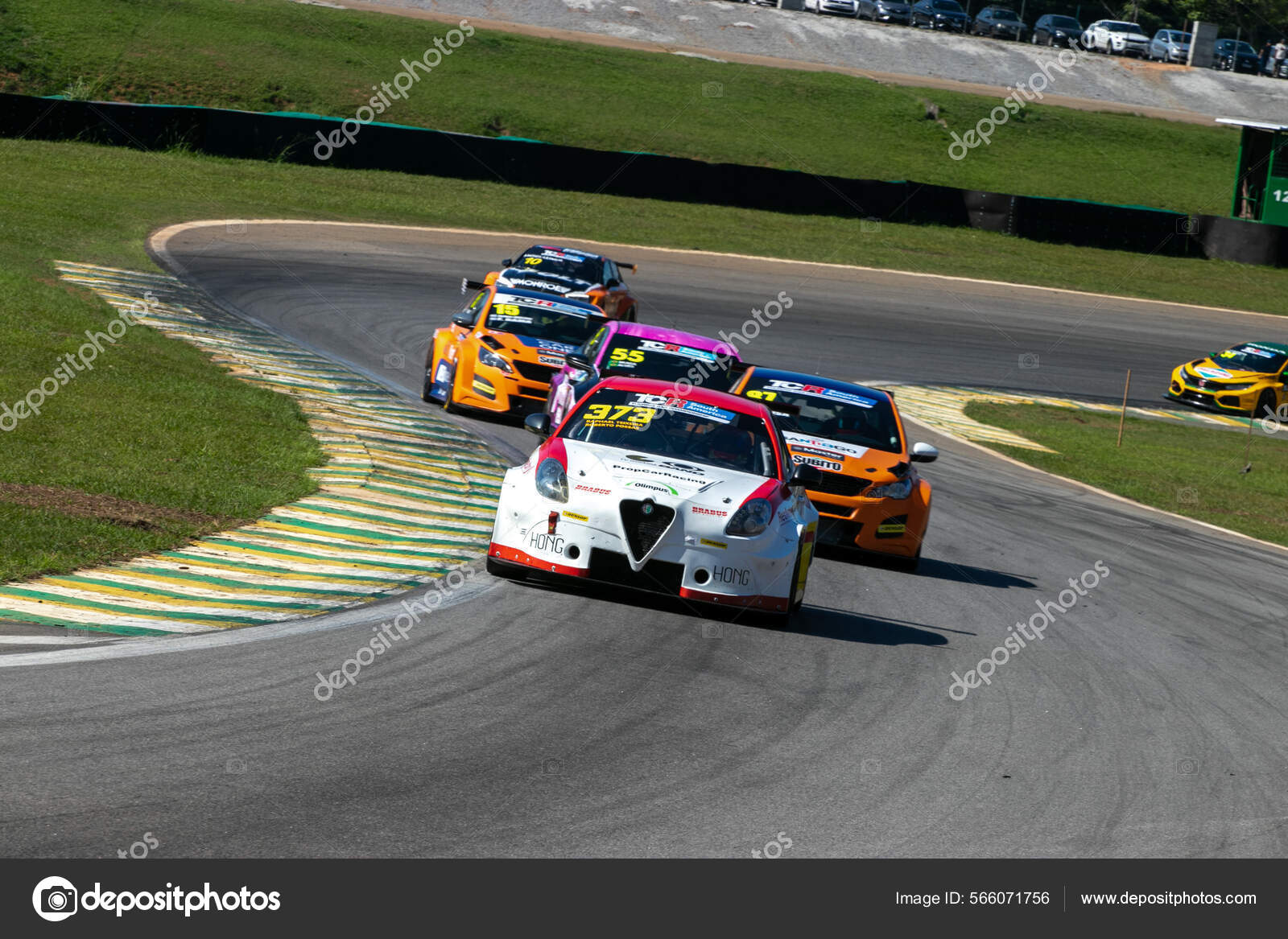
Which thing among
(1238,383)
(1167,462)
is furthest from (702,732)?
(1238,383)

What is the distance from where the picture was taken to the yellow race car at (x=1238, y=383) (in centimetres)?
2917

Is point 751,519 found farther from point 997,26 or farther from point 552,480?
point 997,26

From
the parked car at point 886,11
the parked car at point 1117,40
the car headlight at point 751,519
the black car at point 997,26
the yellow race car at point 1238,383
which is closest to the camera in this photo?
the car headlight at point 751,519

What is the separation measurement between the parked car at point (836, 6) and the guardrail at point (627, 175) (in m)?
25.9

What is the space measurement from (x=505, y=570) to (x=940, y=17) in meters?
62.7

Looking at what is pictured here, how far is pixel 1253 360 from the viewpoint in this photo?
97.0 feet

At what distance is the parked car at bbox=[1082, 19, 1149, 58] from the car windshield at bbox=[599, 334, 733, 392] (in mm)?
58459

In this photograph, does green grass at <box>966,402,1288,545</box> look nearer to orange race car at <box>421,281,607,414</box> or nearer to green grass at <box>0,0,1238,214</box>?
orange race car at <box>421,281,607,414</box>

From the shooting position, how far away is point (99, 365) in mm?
15930

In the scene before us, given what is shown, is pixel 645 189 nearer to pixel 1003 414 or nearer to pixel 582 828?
pixel 1003 414

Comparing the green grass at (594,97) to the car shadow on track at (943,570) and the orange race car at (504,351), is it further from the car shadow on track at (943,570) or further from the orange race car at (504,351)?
the car shadow on track at (943,570)

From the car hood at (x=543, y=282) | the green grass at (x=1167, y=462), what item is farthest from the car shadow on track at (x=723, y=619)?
the car hood at (x=543, y=282)
